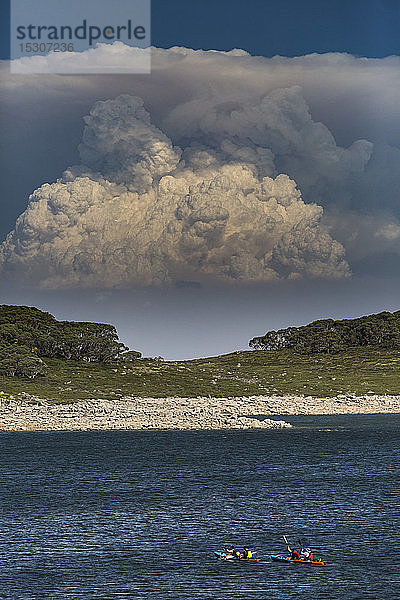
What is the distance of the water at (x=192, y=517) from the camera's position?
36938 mm

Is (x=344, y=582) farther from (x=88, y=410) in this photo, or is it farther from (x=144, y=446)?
(x=88, y=410)

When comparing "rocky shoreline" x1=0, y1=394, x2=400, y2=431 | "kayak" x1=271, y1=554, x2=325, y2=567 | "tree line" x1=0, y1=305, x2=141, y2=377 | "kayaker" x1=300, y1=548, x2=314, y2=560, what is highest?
"tree line" x1=0, y1=305, x2=141, y2=377

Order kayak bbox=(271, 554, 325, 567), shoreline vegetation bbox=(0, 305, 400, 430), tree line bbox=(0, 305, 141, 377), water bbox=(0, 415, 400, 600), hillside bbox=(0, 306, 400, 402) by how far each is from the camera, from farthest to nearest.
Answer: tree line bbox=(0, 305, 141, 377), hillside bbox=(0, 306, 400, 402), shoreline vegetation bbox=(0, 305, 400, 430), kayak bbox=(271, 554, 325, 567), water bbox=(0, 415, 400, 600)

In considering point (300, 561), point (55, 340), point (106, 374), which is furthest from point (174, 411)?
point (300, 561)

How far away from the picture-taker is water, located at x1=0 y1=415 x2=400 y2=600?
121 ft

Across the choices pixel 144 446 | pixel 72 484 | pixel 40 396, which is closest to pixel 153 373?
pixel 40 396

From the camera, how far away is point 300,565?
3984 centimetres

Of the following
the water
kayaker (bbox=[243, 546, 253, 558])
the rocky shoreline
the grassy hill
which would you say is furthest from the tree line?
kayaker (bbox=[243, 546, 253, 558])

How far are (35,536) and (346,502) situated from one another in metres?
23.2

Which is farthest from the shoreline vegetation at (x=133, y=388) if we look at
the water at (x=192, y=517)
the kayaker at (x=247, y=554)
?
the kayaker at (x=247, y=554)

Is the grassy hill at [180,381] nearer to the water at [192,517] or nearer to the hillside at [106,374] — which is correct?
the hillside at [106,374]

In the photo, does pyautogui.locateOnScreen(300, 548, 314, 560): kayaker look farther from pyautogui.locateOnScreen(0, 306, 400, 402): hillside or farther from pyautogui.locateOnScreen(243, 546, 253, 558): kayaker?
pyautogui.locateOnScreen(0, 306, 400, 402): hillside

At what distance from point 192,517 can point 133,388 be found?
343 feet

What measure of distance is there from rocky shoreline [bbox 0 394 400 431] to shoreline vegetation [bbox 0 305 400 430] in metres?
0.16
